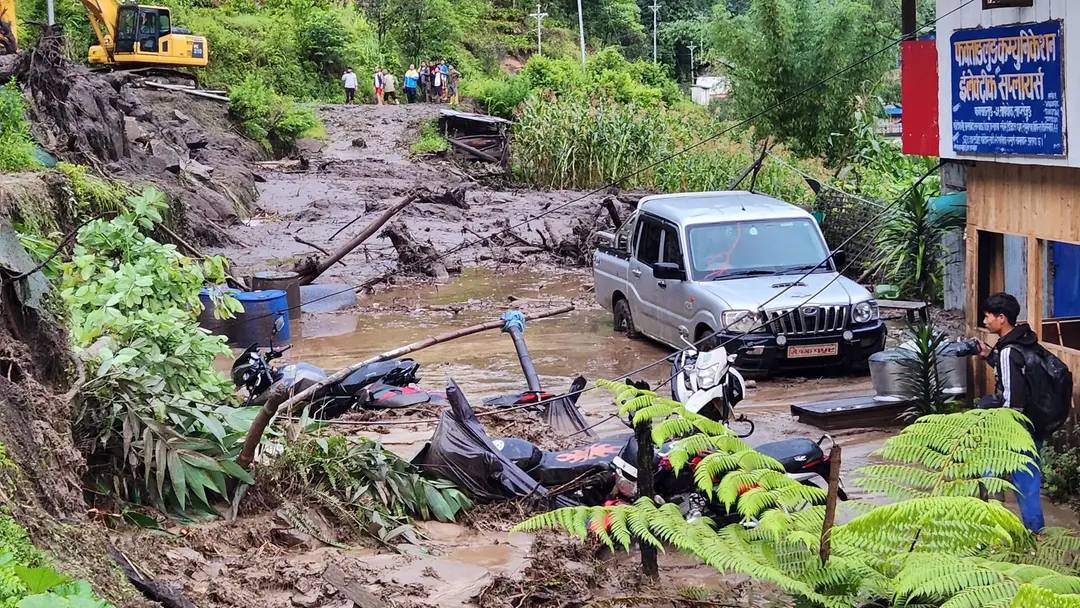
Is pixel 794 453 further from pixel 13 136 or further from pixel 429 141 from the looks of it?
pixel 429 141

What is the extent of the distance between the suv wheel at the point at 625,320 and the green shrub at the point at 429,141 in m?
22.6

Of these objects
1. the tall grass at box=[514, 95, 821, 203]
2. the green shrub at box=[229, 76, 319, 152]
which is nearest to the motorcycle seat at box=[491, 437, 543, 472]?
the tall grass at box=[514, 95, 821, 203]

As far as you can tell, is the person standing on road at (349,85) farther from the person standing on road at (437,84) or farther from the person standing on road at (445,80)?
the person standing on road at (445,80)

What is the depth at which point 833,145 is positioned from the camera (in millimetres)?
29250

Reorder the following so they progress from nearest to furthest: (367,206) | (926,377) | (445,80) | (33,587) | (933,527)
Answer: (33,587)
(933,527)
(926,377)
(367,206)
(445,80)

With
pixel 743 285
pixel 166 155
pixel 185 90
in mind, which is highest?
pixel 185 90

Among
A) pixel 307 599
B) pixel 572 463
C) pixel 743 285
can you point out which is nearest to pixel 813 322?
pixel 743 285

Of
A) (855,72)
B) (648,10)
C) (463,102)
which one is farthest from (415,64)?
(855,72)

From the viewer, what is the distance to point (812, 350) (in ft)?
43.1

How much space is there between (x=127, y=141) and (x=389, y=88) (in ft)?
82.4

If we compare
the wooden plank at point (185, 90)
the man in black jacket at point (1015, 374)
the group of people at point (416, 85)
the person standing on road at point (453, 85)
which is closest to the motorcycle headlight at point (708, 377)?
the man in black jacket at point (1015, 374)

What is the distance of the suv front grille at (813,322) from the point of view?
1305cm

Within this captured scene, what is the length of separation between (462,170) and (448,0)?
27.3m

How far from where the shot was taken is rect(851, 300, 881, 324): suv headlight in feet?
43.3
